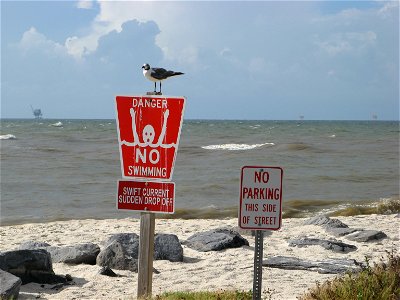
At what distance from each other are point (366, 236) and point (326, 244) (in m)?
1.03

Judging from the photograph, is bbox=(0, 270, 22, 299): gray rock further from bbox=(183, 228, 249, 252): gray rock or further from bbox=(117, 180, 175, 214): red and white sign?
bbox=(183, 228, 249, 252): gray rock

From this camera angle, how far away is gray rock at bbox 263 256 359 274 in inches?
324

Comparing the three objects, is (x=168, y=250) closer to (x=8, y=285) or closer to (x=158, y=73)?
(x=8, y=285)

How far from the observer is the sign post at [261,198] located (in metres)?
4.85

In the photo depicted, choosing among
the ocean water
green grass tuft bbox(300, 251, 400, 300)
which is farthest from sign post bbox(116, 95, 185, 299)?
the ocean water

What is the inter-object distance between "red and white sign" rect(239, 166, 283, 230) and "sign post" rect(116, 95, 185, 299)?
1.10 metres

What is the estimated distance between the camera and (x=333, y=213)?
15320mm

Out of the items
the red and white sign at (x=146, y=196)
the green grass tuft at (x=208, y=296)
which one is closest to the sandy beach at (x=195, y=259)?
the green grass tuft at (x=208, y=296)

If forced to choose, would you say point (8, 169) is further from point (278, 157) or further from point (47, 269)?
point (47, 269)

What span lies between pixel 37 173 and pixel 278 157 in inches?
554

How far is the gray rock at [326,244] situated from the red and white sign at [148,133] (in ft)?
15.8

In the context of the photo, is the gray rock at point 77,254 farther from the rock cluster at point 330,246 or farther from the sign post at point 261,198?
the sign post at point 261,198

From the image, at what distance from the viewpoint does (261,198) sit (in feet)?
16.0

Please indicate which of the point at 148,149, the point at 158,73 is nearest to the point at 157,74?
the point at 158,73
